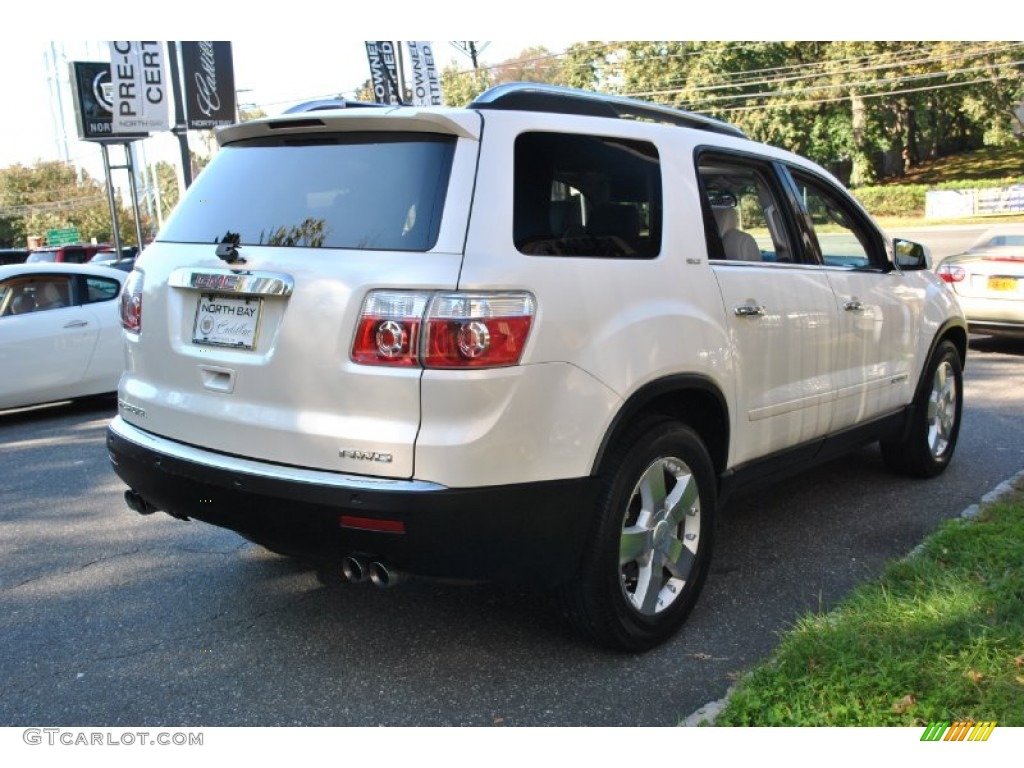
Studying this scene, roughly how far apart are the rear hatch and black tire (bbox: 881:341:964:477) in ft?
12.1

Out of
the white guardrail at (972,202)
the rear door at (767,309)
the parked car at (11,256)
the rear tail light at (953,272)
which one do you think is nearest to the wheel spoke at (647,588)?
the rear door at (767,309)

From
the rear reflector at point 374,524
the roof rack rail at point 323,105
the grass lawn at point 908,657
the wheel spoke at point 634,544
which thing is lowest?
the grass lawn at point 908,657

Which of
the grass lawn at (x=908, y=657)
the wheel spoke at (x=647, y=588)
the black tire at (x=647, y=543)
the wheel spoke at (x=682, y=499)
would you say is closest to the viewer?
the grass lawn at (x=908, y=657)

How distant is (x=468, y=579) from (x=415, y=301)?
925 mm

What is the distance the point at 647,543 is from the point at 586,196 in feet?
4.29

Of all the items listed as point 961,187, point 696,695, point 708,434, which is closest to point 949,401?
point 708,434

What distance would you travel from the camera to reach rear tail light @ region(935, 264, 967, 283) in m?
10.2

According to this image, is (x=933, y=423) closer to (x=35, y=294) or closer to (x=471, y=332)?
(x=471, y=332)

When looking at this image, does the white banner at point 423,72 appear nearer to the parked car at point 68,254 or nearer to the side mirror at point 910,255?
the parked car at point 68,254

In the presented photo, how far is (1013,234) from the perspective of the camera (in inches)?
411

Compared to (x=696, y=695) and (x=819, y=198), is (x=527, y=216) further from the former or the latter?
(x=819, y=198)

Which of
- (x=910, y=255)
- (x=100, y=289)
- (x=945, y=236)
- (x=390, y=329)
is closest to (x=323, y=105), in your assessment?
(x=390, y=329)

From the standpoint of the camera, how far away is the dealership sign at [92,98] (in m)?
20.9

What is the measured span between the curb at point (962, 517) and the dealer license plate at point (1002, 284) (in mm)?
4925
